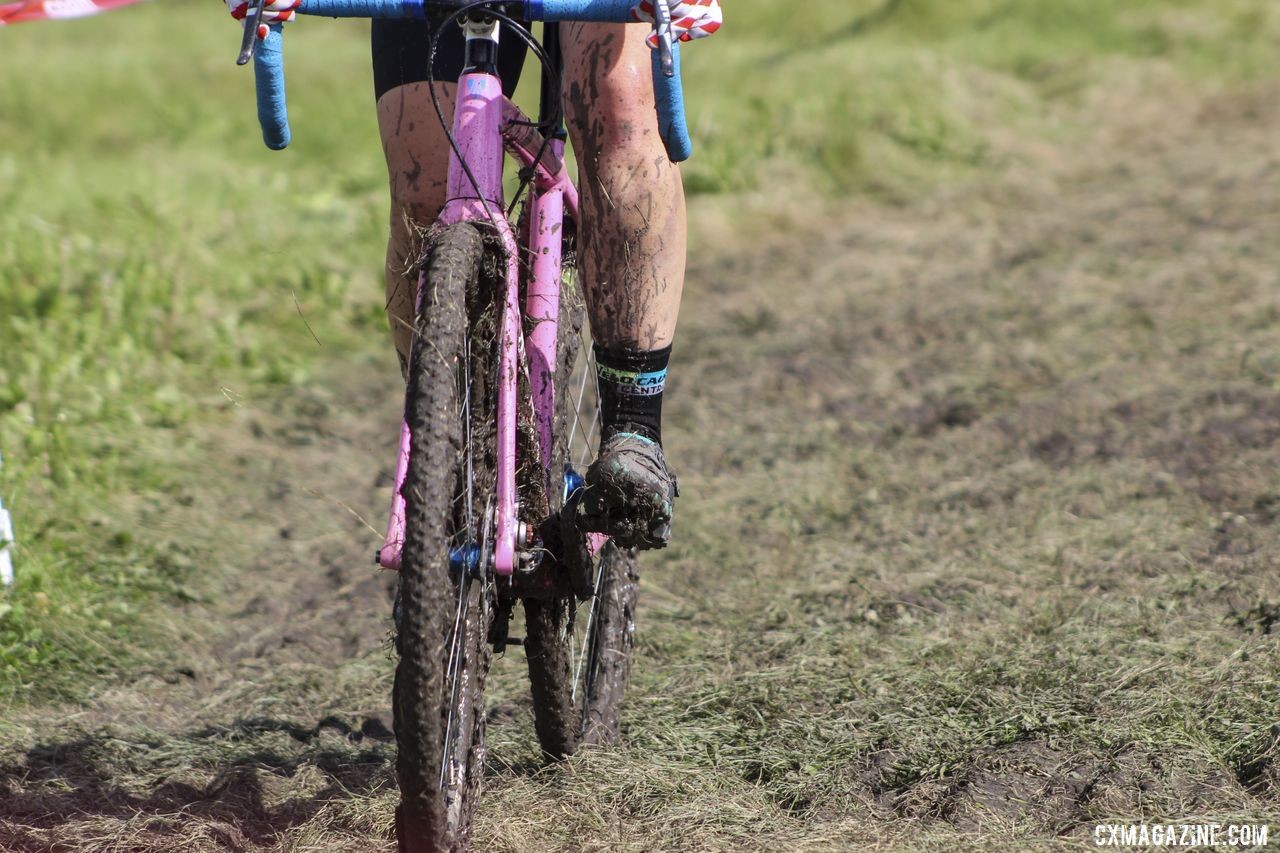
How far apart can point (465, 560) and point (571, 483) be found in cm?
46

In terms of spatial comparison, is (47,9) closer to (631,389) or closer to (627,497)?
(631,389)

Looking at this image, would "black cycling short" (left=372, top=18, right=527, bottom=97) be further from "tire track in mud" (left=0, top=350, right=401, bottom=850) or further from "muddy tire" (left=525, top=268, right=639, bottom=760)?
"tire track in mud" (left=0, top=350, right=401, bottom=850)

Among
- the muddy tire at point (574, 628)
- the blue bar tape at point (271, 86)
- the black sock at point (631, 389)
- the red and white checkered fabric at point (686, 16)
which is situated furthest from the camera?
the black sock at point (631, 389)

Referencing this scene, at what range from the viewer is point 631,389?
8.45 feet

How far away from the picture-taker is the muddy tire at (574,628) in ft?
8.10

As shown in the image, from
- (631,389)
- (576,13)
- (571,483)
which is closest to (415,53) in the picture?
(576,13)

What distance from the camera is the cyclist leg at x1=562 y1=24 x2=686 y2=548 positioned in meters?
2.41

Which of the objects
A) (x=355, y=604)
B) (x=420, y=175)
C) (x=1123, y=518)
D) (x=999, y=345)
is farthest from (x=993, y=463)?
(x=420, y=175)

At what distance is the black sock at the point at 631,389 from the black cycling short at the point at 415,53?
548 mm

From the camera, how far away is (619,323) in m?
2.56

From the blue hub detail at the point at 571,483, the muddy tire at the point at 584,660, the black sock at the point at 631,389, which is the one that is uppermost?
the black sock at the point at 631,389

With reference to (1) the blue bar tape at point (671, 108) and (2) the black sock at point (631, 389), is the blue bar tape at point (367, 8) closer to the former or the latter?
(1) the blue bar tape at point (671, 108)

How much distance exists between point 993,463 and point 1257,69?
6392 mm

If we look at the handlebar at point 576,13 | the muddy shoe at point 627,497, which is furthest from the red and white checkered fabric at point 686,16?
the muddy shoe at point 627,497
